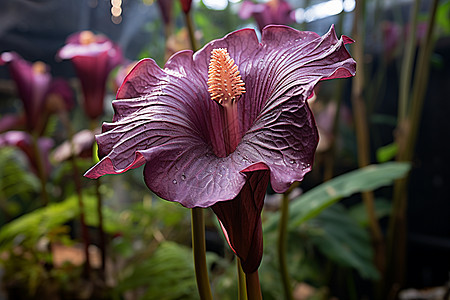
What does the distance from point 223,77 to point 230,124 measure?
0.04 meters

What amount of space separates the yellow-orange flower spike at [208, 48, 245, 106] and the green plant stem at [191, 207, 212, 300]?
89mm

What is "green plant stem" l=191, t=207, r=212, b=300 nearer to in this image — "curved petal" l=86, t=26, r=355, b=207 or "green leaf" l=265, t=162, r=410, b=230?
"curved petal" l=86, t=26, r=355, b=207

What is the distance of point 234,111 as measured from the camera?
0.31m

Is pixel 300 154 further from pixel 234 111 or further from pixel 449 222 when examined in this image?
pixel 449 222

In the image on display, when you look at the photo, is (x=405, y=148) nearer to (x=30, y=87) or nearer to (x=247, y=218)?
(x=247, y=218)

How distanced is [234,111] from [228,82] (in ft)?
0.10

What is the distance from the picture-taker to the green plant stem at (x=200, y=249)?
275 millimetres

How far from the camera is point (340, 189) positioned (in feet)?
1.84

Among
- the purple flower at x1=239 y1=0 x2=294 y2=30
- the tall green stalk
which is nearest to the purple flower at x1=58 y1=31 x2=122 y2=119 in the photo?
the purple flower at x1=239 y1=0 x2=294 y2=30

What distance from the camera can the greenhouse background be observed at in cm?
60

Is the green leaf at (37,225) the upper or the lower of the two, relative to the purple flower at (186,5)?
lower

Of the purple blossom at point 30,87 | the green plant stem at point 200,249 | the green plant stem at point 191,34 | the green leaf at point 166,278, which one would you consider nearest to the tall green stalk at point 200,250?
the green plant stem at point 200,249

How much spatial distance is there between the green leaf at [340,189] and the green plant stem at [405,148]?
0.47 ft

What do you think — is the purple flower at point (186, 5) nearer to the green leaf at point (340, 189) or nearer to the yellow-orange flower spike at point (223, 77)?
the yellow-orange flower spike at point (223, 77)
